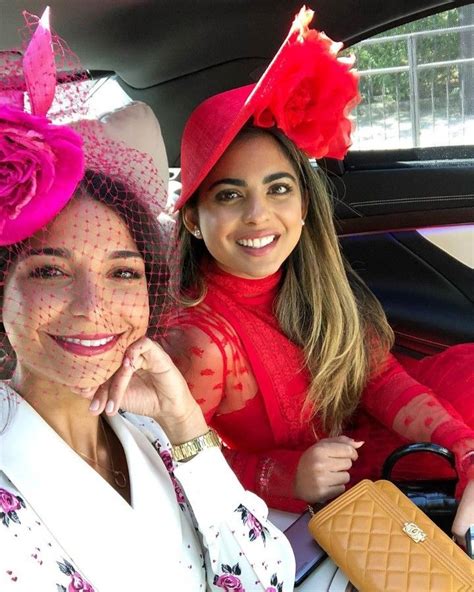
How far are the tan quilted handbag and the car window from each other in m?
1.47

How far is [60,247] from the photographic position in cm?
117

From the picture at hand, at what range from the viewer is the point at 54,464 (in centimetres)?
115

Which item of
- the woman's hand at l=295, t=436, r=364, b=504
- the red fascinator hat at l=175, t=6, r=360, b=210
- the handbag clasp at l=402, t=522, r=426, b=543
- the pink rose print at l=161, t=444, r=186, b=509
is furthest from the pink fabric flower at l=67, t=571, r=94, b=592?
the red fascinator hat at l=175, t=6, r=360, b=210

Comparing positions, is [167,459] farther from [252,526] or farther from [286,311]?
[286,311]

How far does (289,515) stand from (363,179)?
150 cm

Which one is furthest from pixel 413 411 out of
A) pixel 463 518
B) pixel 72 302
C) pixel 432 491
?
pixel 72 302

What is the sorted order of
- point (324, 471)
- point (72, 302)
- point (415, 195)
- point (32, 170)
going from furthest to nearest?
1. point (415, 195)
2. point (324, 471)
3. point (72, 302)
4. point (32, 170)

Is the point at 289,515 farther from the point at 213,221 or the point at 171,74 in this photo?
the point at 171,74

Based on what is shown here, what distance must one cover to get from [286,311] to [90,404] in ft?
2.54

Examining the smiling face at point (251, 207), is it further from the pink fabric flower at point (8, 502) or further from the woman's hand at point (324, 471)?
the pink fabric flower at point (8, 502)

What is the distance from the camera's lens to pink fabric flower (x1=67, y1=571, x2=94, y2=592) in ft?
3.61

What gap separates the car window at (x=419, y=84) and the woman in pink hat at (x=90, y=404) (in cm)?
151

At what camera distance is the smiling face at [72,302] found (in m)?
1.15

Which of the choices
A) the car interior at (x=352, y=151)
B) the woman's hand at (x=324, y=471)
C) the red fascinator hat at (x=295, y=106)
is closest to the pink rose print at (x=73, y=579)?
the woman's hand at (x=324, y=471)
